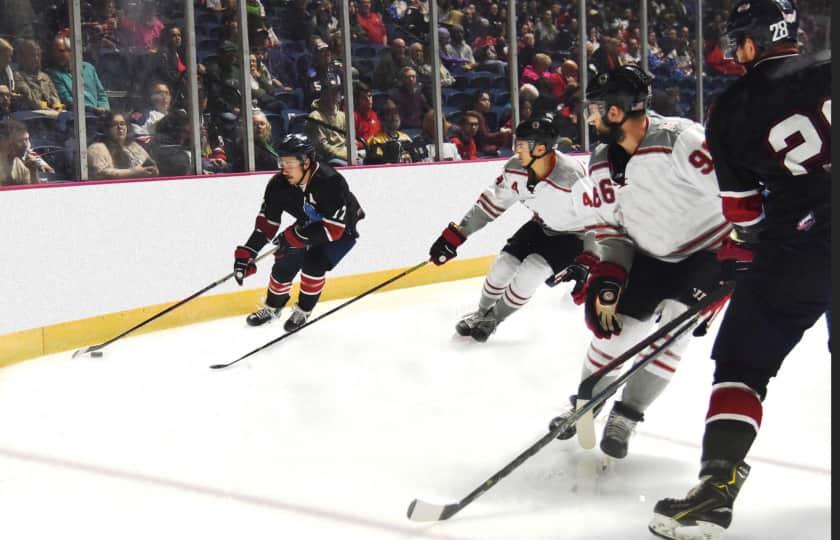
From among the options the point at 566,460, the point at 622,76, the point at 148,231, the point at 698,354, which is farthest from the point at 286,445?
the point at 148,231

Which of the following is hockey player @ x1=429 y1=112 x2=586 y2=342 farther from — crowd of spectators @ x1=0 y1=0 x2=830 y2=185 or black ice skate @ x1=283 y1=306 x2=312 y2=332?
crowd of spectators @ x1=0 y1=0 x2=830 y2=185

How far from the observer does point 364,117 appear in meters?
6.07

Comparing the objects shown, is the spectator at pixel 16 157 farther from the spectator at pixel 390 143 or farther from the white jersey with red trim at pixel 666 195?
the white jersey with red trim at pixel 666 195

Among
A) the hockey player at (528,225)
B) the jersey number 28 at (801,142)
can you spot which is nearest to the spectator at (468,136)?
the hockey player at (528,225)

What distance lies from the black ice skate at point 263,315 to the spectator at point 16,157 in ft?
3.55

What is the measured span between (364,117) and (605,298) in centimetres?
392

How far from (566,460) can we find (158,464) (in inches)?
38.0

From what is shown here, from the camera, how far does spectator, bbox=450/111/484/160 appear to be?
6.70m

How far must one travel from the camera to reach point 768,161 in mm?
1741

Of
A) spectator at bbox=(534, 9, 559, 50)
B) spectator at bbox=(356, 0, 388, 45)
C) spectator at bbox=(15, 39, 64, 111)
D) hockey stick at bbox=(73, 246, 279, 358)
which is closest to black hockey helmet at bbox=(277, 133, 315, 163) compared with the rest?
hockey stick at bbox=(73, 246, 279, 358)

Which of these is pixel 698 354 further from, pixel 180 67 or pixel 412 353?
pixel 180 67

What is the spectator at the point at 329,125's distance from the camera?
19.0 feet

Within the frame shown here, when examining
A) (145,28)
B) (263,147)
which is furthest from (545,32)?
(145,28)

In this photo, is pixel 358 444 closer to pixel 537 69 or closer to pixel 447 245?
pixel 447 245
